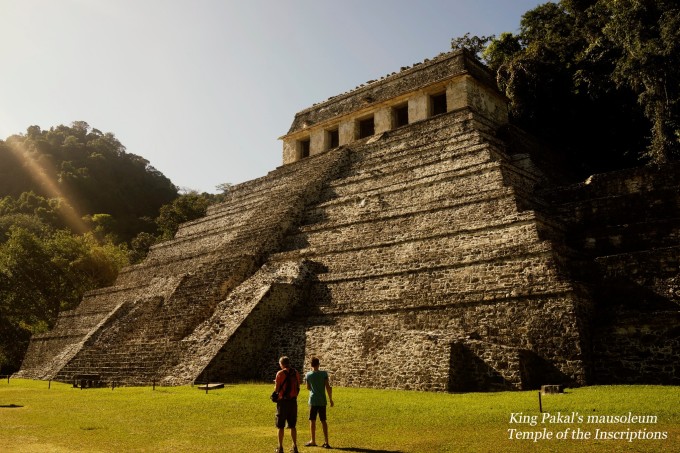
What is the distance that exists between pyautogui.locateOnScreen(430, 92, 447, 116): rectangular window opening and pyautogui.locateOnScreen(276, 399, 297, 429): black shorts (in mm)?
18241

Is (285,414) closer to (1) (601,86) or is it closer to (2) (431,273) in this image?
(2) (431,273)

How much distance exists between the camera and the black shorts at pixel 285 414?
18.7 feet

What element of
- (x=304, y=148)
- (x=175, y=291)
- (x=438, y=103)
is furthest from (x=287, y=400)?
(x=304, y=148)

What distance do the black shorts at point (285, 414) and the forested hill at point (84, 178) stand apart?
4859cm

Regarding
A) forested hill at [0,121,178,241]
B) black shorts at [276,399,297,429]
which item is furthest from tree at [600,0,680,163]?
forested hill at [0,121,178,241]

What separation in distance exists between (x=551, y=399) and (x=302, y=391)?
4.35 metres

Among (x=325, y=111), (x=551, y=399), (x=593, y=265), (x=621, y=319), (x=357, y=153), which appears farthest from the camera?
(x=325, y=111)

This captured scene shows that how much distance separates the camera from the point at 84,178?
54.8 m

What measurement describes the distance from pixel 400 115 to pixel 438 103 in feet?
5.75

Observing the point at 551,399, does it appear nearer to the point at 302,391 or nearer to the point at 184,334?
the point at 302,391

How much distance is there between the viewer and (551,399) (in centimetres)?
805

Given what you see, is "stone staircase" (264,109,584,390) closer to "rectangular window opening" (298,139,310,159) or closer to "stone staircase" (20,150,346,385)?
"stone staircase" (20,150,346,385)

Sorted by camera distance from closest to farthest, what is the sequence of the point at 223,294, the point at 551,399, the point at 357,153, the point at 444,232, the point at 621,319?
the point at 551,399, the point at 621,319, the point at 444,232, the point at 223,294, the point at 357,153

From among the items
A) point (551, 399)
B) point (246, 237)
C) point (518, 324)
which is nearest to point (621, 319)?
point (518, 324)
